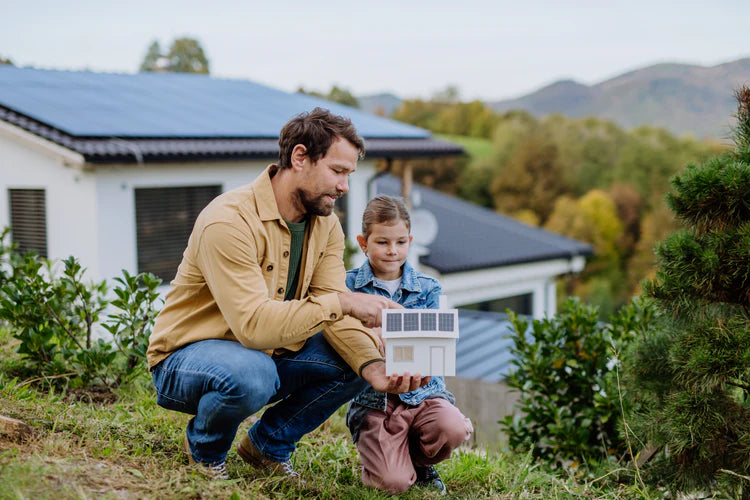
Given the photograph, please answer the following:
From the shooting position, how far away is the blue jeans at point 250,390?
2.82 metres

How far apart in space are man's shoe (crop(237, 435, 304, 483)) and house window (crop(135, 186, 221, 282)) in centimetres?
765

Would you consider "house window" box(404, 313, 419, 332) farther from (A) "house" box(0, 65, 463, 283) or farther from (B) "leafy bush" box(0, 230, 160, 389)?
(A) "house" box(0, 65, 463, 283)

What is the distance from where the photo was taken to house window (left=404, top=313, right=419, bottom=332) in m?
2.90

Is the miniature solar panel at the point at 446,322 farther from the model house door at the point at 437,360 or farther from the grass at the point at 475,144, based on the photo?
the grass at the point at 475,144

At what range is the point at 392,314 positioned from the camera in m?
2.90

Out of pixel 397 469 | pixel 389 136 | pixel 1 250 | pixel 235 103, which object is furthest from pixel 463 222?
pixel 397 469

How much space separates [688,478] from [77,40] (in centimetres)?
1444

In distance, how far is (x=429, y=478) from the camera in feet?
11.2

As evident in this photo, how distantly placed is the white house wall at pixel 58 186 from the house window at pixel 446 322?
26.2 feet

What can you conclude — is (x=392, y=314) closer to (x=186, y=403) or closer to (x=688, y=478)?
(x=186, y=403)

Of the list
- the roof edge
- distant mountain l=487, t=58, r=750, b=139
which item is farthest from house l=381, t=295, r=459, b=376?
distant mountain l=487, t=58, r=750, b=139

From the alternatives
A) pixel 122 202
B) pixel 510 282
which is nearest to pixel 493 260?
pixel 510 282

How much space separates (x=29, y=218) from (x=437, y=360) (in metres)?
9.54

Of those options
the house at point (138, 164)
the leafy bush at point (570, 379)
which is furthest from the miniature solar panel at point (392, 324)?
the house at point (138, 164)
